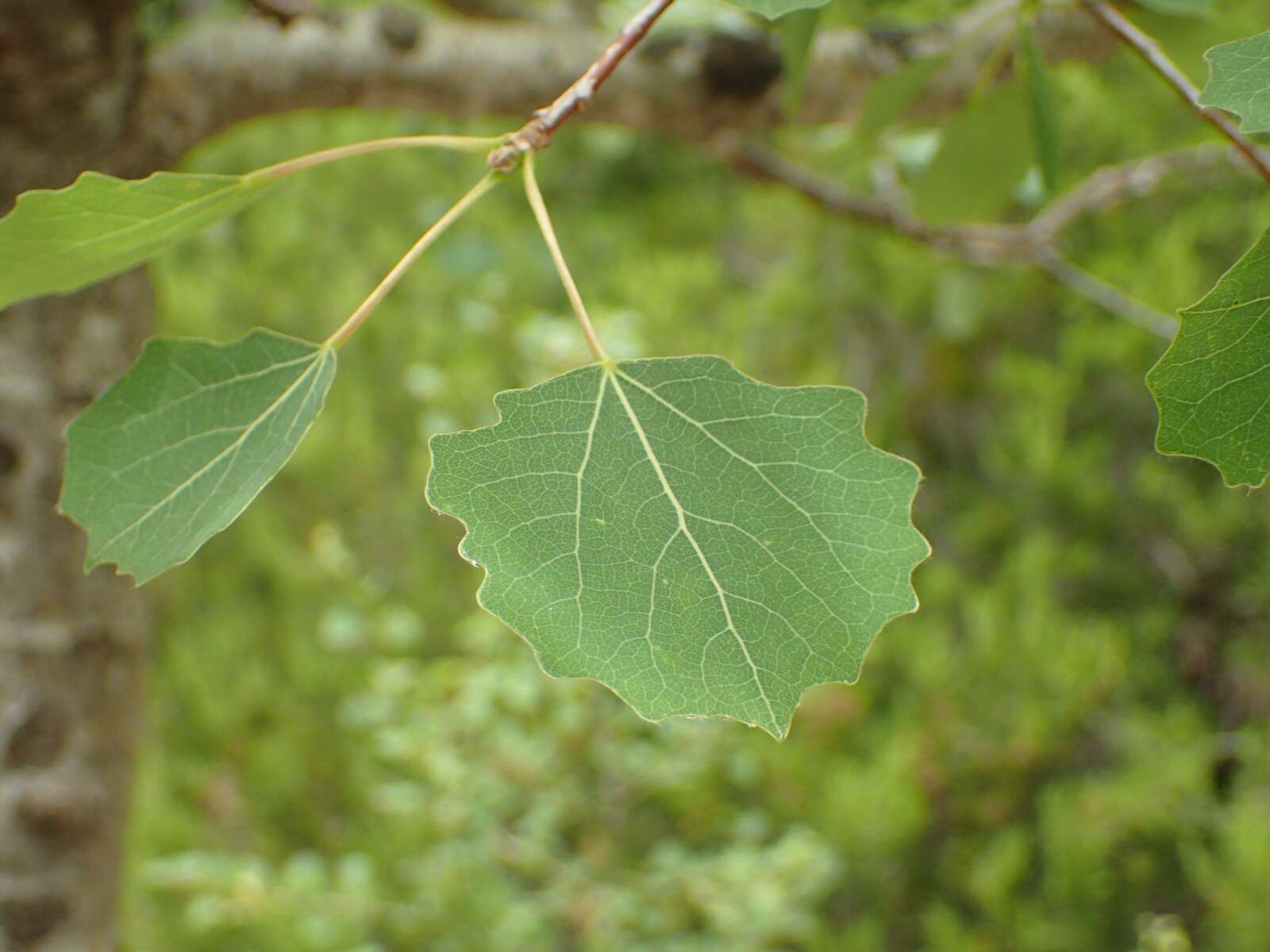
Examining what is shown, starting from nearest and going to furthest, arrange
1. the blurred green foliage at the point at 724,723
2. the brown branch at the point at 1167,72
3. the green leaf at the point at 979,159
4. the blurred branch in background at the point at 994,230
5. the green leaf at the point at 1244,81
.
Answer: the green leaf at the point at 1244,81 → the brown branch at the point at 1167,72 → the green leaf at the point at 979,159 → the blurred branch in background at the point at 994,230 → the blurred green foliage at the point at 724,723

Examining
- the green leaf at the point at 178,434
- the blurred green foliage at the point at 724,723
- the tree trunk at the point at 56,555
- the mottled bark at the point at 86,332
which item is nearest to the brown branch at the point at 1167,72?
the green leaf at the point at 178,434

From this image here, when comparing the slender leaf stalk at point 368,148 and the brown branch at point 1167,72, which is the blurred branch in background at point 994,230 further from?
the slender leaf stalk at point 368,148

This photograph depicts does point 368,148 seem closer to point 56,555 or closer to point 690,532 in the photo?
point 690,532

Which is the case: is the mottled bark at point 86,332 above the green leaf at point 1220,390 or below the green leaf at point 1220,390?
below

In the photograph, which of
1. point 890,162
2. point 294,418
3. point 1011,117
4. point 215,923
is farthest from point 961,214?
point 215,923

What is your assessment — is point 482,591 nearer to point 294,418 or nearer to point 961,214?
point 294,418

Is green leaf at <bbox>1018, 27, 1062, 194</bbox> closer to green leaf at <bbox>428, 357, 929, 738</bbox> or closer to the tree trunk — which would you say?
green leaf at <bbox>428, 357, 929, 738</bbox>

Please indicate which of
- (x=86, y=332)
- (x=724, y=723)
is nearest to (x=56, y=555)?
(x=86, y=332)

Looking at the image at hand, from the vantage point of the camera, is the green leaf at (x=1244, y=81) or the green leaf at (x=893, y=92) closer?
the green leaf at (x=1244, y=81)
